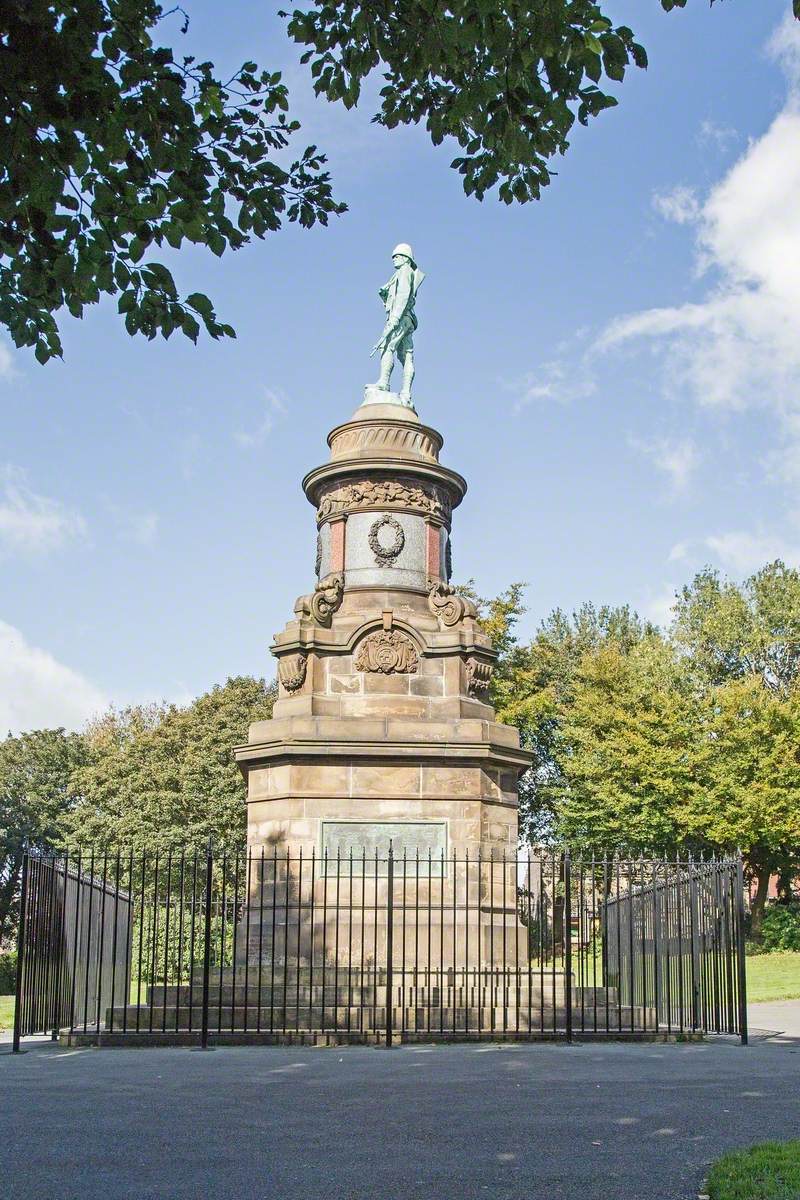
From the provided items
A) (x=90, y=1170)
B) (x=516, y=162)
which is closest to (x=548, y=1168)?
(x=90, y=1170)

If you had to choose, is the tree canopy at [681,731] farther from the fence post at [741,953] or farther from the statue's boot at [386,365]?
the fence post at [741,953]

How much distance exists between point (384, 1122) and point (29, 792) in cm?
4671

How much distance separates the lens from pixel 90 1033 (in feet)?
44.1

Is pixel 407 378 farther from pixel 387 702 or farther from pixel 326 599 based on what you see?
pixel 387 702

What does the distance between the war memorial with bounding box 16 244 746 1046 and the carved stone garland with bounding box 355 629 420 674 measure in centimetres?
3

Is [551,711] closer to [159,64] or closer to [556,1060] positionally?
[556,1060]

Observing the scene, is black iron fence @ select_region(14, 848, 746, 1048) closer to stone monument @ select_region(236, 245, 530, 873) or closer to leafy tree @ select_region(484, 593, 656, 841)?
stone monument @ select_region(236, 245, 530, 873)

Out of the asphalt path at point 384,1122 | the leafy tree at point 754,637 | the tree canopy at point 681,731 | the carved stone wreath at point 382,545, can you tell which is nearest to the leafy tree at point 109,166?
the asphalt path at point 384,1122

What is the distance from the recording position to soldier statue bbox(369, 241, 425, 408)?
21234 mm

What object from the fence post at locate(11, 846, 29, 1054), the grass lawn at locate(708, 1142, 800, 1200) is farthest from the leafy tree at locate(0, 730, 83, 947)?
the grass lawn at locate(708, 1142, 800, 1200)

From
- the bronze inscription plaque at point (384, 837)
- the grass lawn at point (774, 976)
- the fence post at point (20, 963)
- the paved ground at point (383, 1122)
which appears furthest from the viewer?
the grass lawn at point (774, 976)

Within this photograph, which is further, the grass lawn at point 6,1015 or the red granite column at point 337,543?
the red granite column at point 337,543

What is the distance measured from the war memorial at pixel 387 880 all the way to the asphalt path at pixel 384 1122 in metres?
1.70

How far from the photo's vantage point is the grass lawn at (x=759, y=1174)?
231 inches
